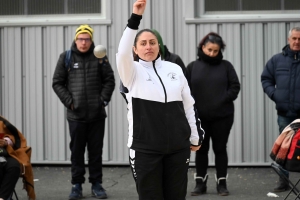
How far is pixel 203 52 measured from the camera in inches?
334

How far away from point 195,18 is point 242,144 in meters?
2.05

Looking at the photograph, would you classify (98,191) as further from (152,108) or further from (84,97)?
(152,108)

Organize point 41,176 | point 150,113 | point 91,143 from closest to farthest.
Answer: point 150,113 → point 91,143 → point 41,176

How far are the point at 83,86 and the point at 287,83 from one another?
2587 millimetres

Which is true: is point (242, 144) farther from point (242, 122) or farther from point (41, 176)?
point (41, 176)

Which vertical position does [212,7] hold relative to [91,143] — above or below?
above

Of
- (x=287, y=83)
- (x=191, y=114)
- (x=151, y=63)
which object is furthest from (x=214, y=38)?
(x=151, y=63)

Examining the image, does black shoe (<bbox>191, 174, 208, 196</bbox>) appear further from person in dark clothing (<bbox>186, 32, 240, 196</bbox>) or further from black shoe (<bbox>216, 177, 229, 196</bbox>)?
black shoe (<bbox>216, 177, 229, 196</bbox>)

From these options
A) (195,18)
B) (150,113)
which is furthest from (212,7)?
(150,113)

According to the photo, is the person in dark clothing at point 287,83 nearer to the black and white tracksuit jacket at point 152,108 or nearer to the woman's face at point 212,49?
the woman's face at point 212,49

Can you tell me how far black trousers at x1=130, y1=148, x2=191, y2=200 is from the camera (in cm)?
532

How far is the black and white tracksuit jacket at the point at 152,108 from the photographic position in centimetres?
530

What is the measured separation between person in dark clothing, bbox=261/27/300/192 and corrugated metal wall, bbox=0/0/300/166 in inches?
59.3

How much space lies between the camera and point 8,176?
752 cm
